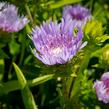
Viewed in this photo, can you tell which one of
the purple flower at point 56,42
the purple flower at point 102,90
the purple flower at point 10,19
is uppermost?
the purple flower at point 56,42

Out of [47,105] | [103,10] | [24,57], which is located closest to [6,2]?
[24,57]

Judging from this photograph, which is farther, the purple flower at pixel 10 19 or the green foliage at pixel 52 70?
the purple flower at pixel 10 19

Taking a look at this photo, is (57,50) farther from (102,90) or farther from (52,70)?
(102,90)

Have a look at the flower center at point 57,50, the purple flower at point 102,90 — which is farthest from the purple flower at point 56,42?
the purple flower at point 102,90

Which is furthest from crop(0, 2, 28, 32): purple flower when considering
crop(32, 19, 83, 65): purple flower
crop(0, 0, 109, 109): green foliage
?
crop(32, 19, 83, 65): purple flower

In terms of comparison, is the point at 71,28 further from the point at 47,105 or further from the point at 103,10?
the point at 103,10

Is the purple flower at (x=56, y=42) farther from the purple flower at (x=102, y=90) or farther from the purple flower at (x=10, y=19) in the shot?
the purple flower at (x=10, y=19)

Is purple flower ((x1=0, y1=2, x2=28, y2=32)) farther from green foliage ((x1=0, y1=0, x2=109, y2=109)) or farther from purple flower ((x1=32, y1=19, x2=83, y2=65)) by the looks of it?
purple flower ((x1=32, y1=19, x2=83, y2=65))
